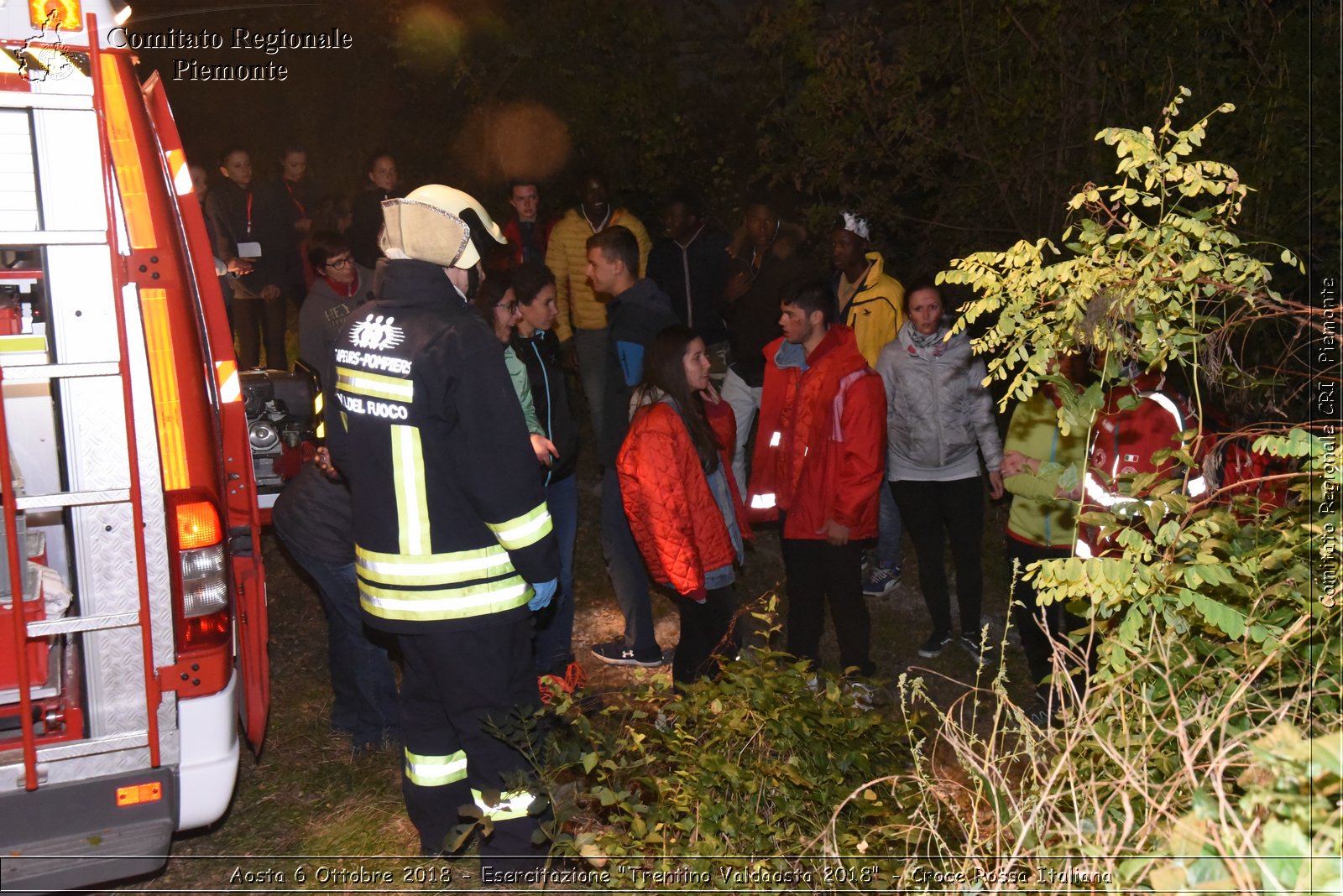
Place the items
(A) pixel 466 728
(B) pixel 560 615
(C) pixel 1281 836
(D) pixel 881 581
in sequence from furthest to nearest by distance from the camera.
→ (D) pixel 881 581 < (B) pixel 560 615 < (A) pixel 466 728 < (C) pixel 1281 836

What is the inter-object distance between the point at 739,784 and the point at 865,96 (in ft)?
18.4

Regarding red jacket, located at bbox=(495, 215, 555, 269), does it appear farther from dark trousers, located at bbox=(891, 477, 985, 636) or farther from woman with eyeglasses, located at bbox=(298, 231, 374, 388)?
dark trousers, located at bbox=(891, 477, 985, 636)

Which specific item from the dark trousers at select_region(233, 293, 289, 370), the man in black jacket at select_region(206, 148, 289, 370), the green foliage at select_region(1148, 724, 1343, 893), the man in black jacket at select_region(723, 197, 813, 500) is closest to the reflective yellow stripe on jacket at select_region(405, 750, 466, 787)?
the green foliage at select_region(1148, 724, 1343, 893)

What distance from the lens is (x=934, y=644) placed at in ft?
20.6

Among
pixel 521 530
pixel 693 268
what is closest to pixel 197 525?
pixel 521 530

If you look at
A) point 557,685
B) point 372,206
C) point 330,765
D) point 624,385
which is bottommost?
point 330,765

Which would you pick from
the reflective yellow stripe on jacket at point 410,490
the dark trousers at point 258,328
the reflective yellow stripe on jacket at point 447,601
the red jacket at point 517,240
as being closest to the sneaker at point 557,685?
the reflective yellow stripe on jacket at point 447,601

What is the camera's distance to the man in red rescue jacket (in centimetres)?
530

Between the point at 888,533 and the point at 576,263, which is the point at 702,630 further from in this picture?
the point at 576,263

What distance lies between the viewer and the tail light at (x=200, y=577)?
3.46 m

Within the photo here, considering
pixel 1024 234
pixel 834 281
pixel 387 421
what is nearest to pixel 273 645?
pixel 387 421

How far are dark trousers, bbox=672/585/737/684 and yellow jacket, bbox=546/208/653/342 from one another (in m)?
3.60

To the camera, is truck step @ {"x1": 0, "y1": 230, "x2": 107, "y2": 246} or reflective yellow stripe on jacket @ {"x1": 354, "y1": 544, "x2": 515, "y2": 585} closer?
truck step @ {"x1": 0, "y1": 230, "x2": 107, "y2": 246}

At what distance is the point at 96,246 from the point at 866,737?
2.80 m
